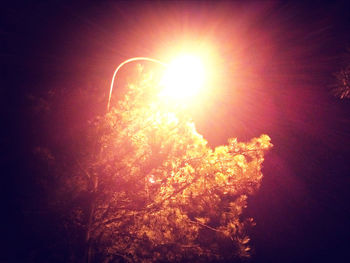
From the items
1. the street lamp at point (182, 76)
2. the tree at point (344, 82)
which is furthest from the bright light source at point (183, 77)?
the tree at point (344, 82)

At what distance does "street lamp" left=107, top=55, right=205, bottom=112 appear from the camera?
5.07 m

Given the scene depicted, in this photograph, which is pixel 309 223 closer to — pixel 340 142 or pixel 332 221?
pixel 332 221

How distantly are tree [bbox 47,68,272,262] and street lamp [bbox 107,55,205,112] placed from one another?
70 cm

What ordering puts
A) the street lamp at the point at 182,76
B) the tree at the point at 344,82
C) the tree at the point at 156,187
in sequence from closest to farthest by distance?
the tree at the point at 344,82
the tree at the point at 156,187
the street lamp at the point at 182,76

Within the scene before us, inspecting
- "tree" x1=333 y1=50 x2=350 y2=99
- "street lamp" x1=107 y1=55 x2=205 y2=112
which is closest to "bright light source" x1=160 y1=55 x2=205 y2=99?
"street lamp" x1=107 y1=55 x2=205 y2=112

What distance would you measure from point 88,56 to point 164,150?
604 cm

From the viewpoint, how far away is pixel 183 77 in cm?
525

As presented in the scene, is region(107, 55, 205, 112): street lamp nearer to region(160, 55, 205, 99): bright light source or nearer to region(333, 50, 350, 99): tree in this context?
region(160, 55, 205, 99): bright light source

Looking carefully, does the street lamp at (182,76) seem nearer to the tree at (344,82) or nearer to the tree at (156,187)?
the tree at (156,187)

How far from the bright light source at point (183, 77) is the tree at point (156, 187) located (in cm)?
69

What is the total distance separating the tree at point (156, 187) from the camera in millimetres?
4047

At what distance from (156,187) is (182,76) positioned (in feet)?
8.27

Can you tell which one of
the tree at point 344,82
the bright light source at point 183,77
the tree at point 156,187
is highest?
the bright light source at point 183,77

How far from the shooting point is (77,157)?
390 centimetres
